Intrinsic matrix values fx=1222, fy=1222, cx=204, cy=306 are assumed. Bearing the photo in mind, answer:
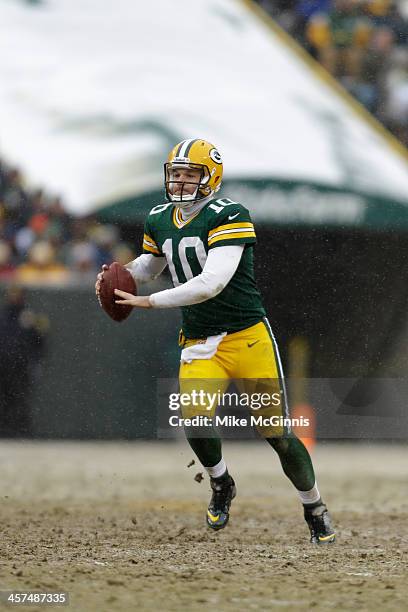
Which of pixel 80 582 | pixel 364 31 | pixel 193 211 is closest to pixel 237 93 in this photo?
pixel 364 31

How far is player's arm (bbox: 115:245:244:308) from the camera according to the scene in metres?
6.03

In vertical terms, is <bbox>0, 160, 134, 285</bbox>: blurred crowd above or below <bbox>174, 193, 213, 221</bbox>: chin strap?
above

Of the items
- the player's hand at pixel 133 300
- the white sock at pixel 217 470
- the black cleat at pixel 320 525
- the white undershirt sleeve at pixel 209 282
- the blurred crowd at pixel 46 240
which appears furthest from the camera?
the blurred crowd at pixel 46 240

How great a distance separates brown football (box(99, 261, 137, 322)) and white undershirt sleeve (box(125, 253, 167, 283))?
0.20m

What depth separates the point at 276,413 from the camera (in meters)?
6.25

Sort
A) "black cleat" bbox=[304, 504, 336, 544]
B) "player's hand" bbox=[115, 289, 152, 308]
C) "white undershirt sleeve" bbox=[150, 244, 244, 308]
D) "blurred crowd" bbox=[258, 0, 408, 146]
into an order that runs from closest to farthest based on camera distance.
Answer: "white undershirt sleeve" bbox=[150, 244, 244, 308], "player's hand" bbox=[115, 289, 152, 308], "black cleat" bbox=[304, 504, 336, 544], "blurred crowd" bbox=[258, 0, 408, 146]

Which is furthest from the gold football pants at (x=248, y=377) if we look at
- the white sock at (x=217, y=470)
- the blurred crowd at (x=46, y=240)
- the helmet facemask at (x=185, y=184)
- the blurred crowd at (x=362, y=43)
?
the blurred crowd at (x=362, y=43)

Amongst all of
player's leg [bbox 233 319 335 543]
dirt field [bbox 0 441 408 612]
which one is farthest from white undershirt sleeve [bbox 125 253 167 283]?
dirt field [bbox 0 441 408 612]

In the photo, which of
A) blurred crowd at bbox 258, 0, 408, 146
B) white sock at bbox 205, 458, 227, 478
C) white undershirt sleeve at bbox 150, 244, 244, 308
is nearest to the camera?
white undershirt sleeve at bbox 150, 244, 244, 308

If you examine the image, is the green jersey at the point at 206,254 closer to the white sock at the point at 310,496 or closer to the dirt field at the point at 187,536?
the white sock at the point at 310,496

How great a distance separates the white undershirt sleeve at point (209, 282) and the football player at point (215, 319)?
0.07m

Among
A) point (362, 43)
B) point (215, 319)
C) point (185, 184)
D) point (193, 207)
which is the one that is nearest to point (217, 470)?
point (215, 319)

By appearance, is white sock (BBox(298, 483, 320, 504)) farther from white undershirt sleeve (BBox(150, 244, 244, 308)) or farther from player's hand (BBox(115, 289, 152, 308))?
player's hand (BBox(115, 289, 152, 308))

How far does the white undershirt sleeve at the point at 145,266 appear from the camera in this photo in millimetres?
6621
